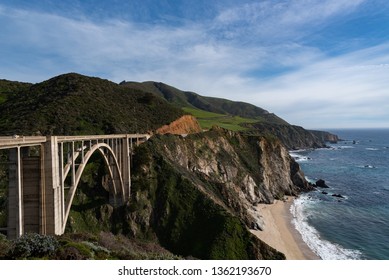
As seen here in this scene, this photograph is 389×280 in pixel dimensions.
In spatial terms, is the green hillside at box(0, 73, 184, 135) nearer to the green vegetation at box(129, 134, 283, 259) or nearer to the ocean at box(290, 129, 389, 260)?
the green vegetation at box(129, 134, 283, 259)

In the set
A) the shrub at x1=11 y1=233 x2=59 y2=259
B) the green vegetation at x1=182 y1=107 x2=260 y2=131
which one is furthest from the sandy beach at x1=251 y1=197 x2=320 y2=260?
the green vegetation at x1=182 y1=107 x2=260 y2=131

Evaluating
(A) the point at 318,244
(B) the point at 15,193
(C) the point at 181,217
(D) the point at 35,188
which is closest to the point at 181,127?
(C) the point at 181,217

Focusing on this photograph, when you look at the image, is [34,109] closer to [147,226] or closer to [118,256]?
[147,226]

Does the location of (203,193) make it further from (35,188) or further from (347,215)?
(347,215)

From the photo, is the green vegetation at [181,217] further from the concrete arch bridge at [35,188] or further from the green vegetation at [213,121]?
the green vegetation at [213,121]

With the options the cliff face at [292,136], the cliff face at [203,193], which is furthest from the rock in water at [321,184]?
the cliff face at [292,136]
